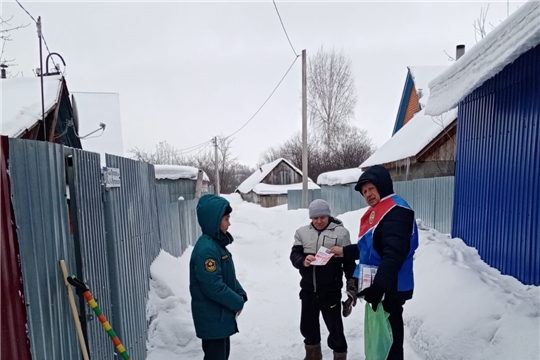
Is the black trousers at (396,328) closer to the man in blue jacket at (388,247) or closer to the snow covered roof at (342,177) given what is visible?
the man in blue jacket at (388,247)

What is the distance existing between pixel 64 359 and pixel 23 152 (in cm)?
113

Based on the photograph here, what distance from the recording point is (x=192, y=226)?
8.78 meters

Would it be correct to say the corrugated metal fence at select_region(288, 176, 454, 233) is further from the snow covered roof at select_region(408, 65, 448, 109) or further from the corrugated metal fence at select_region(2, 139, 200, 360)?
the snow covered roof at select_region(408, 65, 448, 109)

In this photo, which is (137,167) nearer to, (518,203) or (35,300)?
(35,300)

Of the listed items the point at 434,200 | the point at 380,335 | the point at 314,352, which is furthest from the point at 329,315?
the point at 434,200

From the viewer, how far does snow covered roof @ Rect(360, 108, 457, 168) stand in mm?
10498

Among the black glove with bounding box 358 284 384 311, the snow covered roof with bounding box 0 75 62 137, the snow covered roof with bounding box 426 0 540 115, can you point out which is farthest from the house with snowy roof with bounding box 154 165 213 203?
the black glove with bounding box 358 284 384 311

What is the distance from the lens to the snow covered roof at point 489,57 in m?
3.10

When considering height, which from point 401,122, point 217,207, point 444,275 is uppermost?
point 401,122

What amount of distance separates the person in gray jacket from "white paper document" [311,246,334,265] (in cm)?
5

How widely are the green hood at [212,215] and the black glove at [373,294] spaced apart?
114 cm

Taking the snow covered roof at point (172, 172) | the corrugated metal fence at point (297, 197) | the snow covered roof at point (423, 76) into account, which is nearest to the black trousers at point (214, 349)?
the snow covered roof at point (172, 172)

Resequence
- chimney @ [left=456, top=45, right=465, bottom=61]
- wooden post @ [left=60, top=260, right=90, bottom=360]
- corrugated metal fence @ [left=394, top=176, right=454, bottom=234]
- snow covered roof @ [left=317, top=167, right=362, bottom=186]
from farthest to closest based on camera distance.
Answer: snow covered roof @ [left=317, top=167, right=362, bottom=186] < chimney @ [left=456, top=45, right=465, bottom=61] < corrugated metal fence @ [left=394, top=176, right=454, bottom=234] < wooden post @ [left=60, top=260, right=90, bottom=360]

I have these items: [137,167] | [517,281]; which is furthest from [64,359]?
[517,281]
